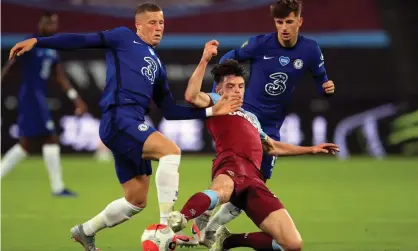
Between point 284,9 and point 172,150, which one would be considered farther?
point 284,9

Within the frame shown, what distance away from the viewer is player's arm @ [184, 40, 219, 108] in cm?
648

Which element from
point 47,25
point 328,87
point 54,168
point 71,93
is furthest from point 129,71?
point 54,168

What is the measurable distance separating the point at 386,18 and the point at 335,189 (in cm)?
608

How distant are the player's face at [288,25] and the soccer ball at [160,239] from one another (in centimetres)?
263

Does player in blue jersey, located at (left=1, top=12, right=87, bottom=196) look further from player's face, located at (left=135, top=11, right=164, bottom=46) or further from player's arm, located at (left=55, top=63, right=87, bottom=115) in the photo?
player's face, located at (left=135, top=11, right=164, bottom=46)

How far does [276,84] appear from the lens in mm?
8188

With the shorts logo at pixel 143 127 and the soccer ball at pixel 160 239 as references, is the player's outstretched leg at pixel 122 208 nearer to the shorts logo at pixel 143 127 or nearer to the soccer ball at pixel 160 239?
the shorts logo at pixel 143 127

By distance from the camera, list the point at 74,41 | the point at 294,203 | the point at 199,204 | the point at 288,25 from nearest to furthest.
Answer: the point at 199,204, the point at 74,41, the point at 288,25, the point at 294,203

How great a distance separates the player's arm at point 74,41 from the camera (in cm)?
657

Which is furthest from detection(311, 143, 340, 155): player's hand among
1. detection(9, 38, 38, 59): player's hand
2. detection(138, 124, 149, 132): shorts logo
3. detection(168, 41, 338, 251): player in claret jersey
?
detection(9, 38, 38, 59): player's hand

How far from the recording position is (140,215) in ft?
32.9

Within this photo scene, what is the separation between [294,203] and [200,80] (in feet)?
15.2

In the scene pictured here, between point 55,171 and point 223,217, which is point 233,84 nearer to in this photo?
point 223,217

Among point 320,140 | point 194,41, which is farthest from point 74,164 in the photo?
point 320,140
